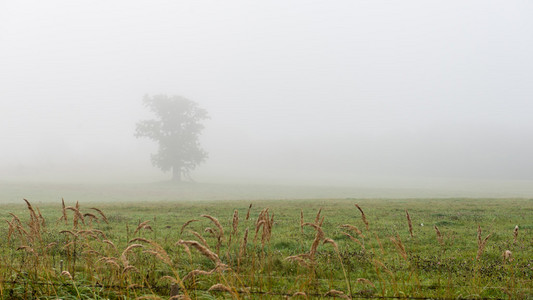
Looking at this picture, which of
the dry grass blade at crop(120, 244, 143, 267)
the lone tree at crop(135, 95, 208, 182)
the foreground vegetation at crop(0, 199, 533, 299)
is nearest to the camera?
the dry grass blade at crop(120, 244, 143, 267)

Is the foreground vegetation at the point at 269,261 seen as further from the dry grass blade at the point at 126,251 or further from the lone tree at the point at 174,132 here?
the lone tree at the point at 174,132

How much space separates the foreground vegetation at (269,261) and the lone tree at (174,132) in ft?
190

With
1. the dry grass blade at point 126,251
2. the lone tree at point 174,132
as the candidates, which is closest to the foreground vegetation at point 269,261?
the dry grass blade at point 126,251

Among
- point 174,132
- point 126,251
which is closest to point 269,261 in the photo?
point 126,251

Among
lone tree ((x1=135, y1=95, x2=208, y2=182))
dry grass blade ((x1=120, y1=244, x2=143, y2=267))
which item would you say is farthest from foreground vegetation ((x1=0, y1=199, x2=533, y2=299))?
lone tree ((x1=135, y1=95, x2=208, y2=182))

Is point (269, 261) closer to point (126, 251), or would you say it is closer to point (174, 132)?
point (126, 251)

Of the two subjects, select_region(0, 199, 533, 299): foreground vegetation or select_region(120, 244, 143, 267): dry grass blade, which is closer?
select_region(120, 244, 143, 267): dry grass blade

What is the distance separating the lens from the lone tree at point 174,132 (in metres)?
76.6

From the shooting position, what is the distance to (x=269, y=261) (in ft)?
19.3

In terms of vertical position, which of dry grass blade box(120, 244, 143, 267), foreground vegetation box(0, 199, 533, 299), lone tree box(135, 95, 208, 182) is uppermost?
lone tree box(135, 95, 208, 182)

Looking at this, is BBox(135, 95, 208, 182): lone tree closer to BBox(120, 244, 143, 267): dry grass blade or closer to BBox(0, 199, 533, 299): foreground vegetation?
BBox(0, 199, 533, 299): foreground vegetation

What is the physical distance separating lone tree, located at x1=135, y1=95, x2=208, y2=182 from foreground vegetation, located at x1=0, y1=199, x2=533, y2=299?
190 feet

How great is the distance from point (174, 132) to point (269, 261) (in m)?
75.0

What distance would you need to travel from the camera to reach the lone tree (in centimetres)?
7662
